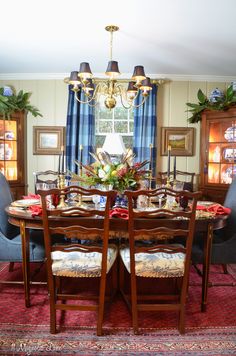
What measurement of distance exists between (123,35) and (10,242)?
2.27 metres

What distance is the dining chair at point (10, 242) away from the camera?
2416 millimetres

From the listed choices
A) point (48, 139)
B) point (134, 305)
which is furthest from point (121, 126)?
point (134, 305)

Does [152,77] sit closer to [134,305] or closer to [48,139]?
[48,139]

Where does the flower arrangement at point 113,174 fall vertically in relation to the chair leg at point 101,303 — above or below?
above

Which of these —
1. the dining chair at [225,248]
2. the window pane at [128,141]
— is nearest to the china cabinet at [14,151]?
the window pane at [128,141]

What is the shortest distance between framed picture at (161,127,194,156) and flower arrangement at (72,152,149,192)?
2.22m

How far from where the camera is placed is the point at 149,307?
1913 millimetres

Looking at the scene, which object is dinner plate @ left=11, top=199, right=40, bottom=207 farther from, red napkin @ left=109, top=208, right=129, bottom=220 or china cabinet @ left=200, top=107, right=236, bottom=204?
china cabinet @ left=200, top=107, right=236, bottom=204

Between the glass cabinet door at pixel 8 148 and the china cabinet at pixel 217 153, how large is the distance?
9.06 ft

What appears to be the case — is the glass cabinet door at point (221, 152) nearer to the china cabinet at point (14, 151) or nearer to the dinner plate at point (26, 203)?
the dinner plate at point (26, 203)

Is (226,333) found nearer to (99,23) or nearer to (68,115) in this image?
(99,23)

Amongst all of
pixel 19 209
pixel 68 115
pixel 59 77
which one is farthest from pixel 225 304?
pixel 59 77

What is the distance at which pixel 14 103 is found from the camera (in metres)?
4.22

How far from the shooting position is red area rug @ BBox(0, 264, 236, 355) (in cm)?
179
